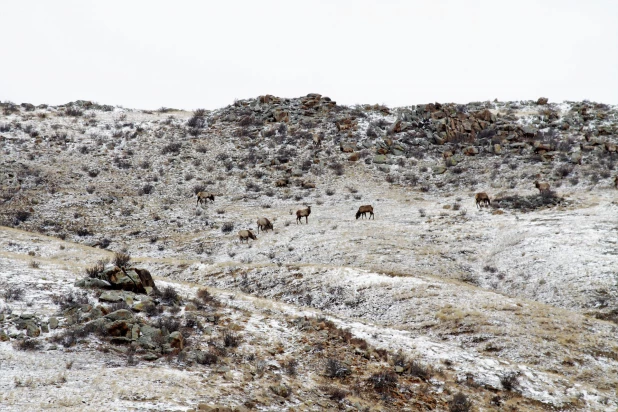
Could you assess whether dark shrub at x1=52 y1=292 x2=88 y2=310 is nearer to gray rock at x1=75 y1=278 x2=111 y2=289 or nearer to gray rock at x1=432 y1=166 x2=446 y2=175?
gray rock at x1=75 y1=278 x2=111 y2=289

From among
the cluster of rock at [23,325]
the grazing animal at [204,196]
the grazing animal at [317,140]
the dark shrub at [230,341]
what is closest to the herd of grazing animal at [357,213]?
the grazing animal at [204,196]

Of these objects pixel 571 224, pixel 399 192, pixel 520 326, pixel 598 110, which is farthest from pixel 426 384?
pixel 598 110

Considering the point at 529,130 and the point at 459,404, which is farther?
the point at 529,130

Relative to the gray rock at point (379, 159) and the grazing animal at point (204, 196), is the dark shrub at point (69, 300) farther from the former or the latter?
the gray rock at point (379, 159)

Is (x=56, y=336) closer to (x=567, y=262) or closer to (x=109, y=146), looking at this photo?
(x=567, y=262)

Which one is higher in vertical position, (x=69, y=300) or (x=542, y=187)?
(x=542, y=187)

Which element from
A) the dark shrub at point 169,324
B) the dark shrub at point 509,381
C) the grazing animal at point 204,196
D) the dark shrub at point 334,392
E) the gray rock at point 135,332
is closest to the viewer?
the dark shrub at point 334,392

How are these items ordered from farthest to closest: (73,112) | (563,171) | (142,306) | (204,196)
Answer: (73,112)
(563,171)
(204,196)
(142,306)

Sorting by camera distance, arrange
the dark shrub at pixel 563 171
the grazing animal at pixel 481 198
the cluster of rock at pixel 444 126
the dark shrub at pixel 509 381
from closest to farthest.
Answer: the dark shrub at pixel 509 381
the grazing animal at pixel 481 198
the dark shrub at pixel 563 171
the cluster of rock at pixel 444 126

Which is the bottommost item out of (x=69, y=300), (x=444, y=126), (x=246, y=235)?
(x=246, y=235)

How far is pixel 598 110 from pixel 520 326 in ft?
146

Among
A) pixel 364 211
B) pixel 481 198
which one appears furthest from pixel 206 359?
pixel 481 198

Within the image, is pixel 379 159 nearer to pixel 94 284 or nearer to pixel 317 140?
pixel 317 140

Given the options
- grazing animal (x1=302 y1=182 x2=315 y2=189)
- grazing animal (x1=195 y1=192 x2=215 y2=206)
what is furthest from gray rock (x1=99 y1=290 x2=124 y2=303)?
grazing animal (x1=302 y1=182 x2=315 y2=189)
